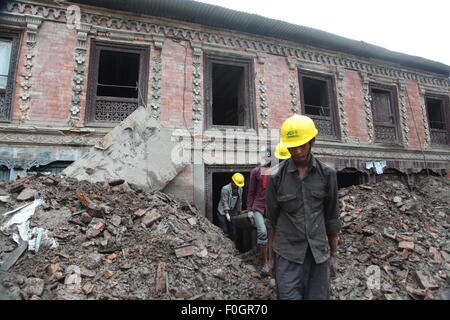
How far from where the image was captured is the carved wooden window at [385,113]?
9906 mm

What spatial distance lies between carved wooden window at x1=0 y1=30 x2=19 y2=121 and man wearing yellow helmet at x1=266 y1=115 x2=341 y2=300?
272 inches

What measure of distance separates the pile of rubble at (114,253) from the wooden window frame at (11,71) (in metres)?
2.53

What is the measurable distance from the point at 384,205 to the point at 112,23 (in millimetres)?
8378

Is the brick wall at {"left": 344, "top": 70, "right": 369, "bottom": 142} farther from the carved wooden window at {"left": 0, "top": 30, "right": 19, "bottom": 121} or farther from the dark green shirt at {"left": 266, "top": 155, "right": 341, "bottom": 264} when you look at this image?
the carved wooden window at {"left": 0, "top": 30, "right": 19, "bottom": 121}

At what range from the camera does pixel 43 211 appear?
4.10 meters

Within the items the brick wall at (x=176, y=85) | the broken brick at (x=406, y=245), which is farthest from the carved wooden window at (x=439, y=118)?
the brick wall at (x=176, y=85)

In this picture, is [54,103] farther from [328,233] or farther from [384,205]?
[384,205]

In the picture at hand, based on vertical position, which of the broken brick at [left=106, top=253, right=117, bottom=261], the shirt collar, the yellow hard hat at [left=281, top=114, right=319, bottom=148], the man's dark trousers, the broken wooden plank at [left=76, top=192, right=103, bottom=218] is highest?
the yellow hard hat at [left=281, top=114, right=319, bottom=148]

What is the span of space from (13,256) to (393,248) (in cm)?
567

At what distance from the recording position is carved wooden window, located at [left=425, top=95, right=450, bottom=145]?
10955 mm

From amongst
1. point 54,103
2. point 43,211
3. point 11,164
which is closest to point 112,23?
point 54,103

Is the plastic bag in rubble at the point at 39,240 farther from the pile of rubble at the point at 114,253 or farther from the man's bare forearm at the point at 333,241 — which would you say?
the man's bare forearm at the point at 333,241

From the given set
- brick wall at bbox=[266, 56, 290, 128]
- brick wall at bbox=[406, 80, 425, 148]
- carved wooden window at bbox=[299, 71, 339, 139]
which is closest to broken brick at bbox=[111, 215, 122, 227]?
brick wall at bbox=[266, 56, 290, 128]

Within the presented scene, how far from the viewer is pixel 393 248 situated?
4449mm
